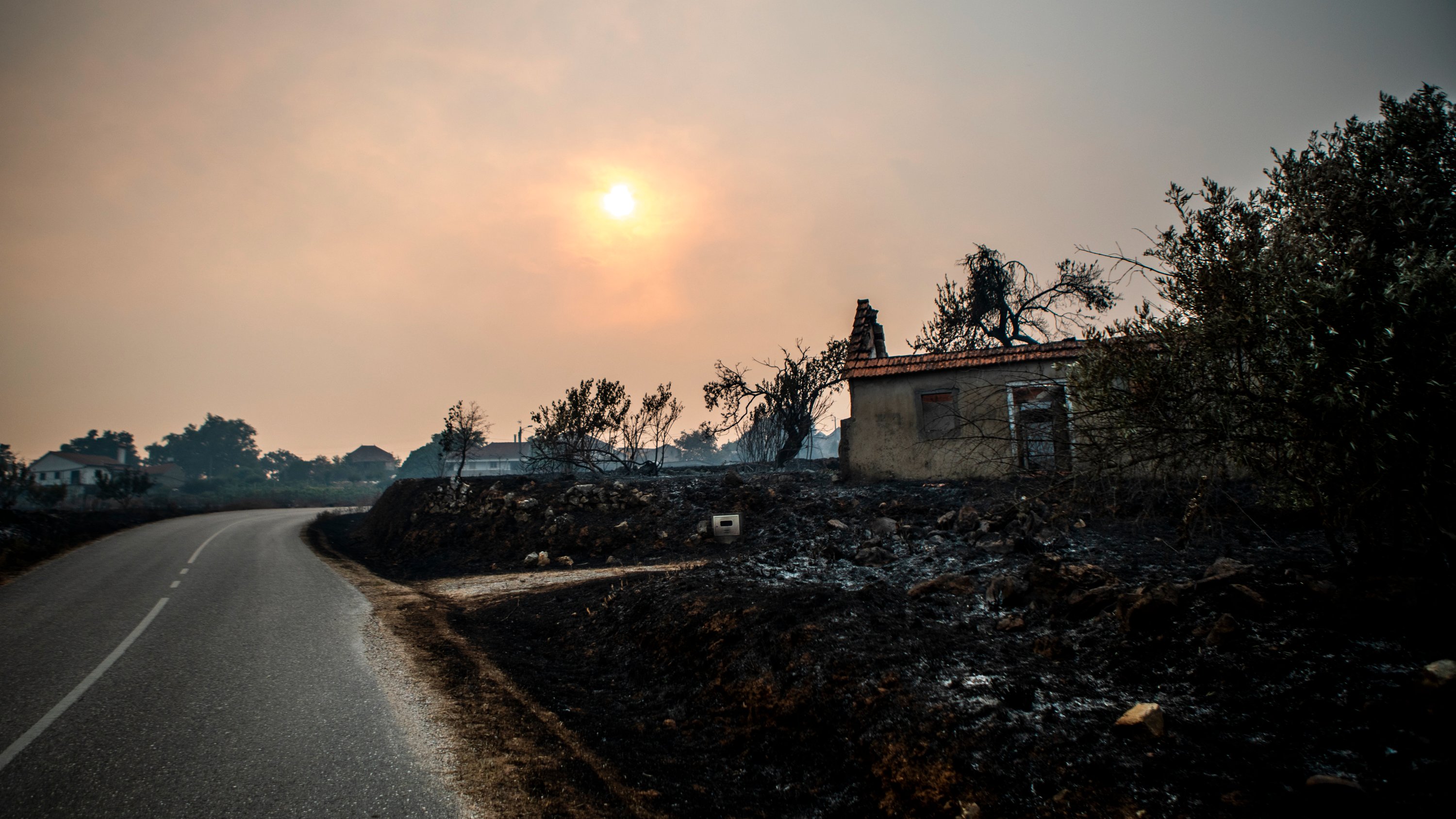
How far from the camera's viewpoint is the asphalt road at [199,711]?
440 centimetres

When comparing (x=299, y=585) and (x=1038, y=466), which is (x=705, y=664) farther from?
(x=299, y=585)

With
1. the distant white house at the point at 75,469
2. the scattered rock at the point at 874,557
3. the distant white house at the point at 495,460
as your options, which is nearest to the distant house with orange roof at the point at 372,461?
the distant white house at the point at 75,469

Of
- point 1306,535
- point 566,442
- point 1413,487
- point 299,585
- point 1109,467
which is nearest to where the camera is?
point 1413,487

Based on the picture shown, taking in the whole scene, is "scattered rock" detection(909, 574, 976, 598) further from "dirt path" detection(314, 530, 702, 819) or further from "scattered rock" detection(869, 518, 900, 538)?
"dirt path" detection(314, 530, 702, 819)

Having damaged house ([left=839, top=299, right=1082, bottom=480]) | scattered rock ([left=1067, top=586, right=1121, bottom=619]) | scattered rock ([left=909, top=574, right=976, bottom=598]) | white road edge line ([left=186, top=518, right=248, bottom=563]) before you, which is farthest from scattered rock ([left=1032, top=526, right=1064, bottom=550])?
white road edge line ([left=186, top=518, right=248, bottom=563])

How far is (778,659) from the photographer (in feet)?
20.9

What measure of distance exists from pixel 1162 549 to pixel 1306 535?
168 cm

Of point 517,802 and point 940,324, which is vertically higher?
point 940,324

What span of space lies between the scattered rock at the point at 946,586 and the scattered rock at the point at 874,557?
2144mm

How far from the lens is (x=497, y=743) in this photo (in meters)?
5.22

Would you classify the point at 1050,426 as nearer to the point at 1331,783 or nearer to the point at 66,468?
the point at 1331,783

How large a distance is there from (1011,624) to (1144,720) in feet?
7.80

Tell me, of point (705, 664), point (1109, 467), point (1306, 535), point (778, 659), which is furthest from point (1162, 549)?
point (705, 664)

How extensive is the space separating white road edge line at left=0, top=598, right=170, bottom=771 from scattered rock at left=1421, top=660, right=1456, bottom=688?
925cm
